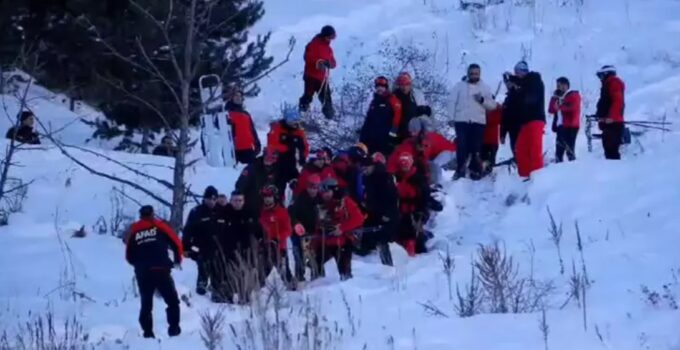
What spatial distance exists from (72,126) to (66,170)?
6.36 metres

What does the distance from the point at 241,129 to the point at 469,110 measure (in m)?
3.41

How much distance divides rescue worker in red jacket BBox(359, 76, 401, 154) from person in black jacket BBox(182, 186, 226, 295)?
Answer: 3.51 metres

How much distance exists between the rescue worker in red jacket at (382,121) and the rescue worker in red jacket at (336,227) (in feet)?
7.56

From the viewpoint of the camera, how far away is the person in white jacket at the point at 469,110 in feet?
57.4

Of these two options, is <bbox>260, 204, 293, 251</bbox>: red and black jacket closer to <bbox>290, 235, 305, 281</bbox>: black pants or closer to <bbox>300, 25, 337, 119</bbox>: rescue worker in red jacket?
<bbox>290, 235, 305, 281</bbox>: black pants

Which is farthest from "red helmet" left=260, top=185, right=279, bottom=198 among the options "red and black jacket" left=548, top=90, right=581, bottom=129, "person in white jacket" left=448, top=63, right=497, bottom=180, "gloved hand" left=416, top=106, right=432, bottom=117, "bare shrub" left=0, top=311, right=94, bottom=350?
"red and black jacket" left=548, top=90, right=581, bottom=129

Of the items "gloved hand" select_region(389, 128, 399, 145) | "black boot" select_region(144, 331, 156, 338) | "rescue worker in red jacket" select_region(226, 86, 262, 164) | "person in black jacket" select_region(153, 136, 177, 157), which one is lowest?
"black boot" select_region(144, 331, 156, 338)

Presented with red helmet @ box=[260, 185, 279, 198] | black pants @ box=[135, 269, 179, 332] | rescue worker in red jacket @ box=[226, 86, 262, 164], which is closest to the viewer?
black pants @ box=[135, 269, 179, 332]

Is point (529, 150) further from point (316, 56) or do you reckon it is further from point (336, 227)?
point (316, 56)

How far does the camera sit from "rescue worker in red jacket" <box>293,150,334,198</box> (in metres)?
16.0

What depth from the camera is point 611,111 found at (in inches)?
696

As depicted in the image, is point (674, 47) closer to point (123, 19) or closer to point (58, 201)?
point (123, 19)

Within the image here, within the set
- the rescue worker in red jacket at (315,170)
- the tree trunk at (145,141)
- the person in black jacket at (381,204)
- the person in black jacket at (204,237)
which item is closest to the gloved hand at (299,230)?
the rescue worker in red jacket at (315,170)

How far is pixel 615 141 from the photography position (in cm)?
1791
